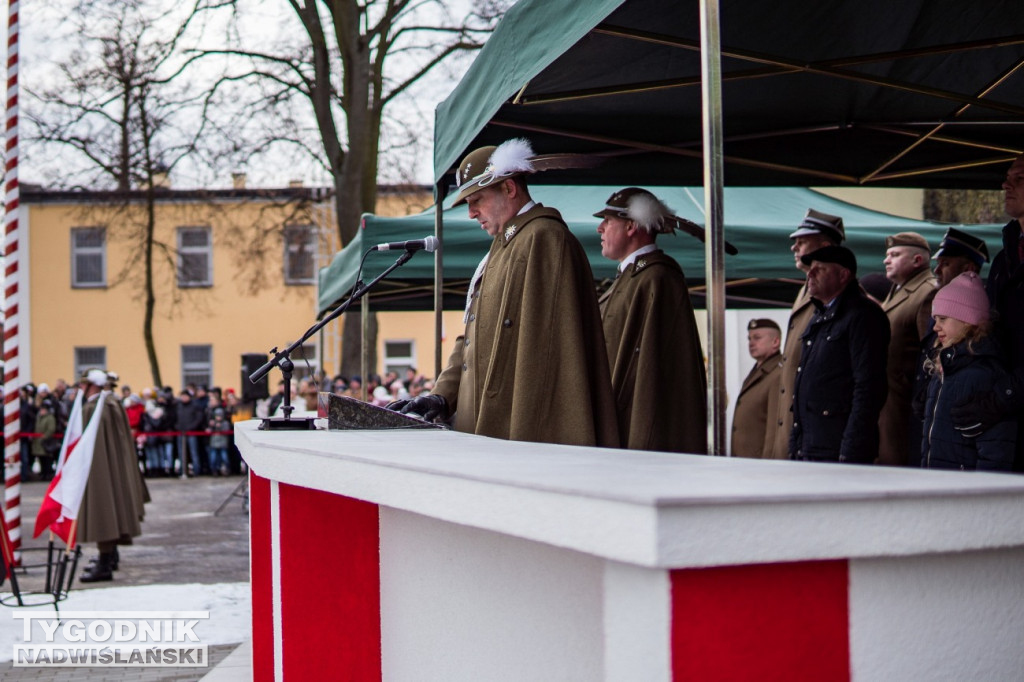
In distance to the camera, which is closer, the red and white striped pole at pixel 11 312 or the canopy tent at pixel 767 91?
the canopy tent at pixel 767 91

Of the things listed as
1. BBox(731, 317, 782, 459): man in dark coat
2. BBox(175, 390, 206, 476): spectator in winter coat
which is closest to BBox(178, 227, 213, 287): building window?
BBox(175, 390, 206, 476): spectator in winter coat

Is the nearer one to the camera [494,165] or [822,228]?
[494,165]

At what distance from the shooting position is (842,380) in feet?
16.8

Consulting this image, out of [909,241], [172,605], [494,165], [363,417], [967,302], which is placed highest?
[494,165]

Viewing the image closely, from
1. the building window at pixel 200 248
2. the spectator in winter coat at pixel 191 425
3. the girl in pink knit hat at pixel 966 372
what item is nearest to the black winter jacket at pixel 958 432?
the girl in pink knit hat at pixel 966 372

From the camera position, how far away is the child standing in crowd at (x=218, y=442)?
2272 cm

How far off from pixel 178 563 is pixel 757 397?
5527 millimetres

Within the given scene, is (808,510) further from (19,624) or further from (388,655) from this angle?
(19,624)

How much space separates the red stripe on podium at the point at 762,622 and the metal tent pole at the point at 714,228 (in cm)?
114

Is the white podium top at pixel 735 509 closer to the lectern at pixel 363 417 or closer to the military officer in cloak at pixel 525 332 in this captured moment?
the lectern at pixel 363 417

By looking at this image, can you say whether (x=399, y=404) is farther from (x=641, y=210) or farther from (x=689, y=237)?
(x=689, y=237)

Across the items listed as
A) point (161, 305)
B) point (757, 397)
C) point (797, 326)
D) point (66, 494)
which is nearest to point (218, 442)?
point (161, 305)

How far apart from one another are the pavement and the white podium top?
407 centimetres

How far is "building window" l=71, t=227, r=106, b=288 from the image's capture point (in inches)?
1308
